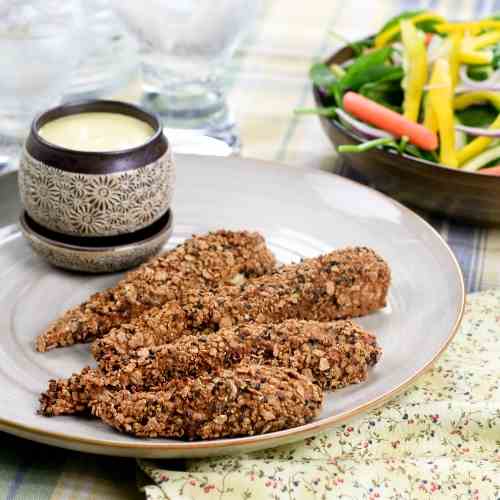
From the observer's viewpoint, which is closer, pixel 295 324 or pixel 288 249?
pixel 295 324

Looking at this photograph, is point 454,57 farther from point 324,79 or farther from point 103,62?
point 103,62

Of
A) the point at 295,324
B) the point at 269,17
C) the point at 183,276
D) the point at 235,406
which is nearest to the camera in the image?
the point at 235,406

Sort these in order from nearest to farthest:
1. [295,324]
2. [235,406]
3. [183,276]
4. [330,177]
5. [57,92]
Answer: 1. [235,406]
2. [295,324]
3. [183,276]
4. [330,177]
5. [57,92]

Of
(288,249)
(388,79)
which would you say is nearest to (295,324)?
(288,249)

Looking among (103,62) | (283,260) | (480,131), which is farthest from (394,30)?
(283,260)

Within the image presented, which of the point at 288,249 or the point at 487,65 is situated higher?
the point at 487,65

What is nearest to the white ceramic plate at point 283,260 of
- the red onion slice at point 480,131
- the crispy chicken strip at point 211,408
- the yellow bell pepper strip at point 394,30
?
the crispy chicken strip at point 211,408

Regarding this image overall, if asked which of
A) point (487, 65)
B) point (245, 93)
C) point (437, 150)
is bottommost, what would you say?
point (245, 93)

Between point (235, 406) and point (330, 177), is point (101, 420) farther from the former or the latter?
point (330, 177)
